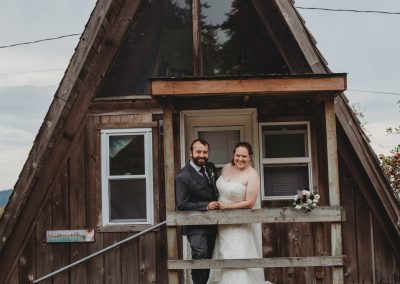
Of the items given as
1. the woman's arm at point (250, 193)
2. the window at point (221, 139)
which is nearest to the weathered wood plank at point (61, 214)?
the window at point (221, 139)

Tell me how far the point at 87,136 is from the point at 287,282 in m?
3.46

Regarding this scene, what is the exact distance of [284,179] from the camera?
8039 mm

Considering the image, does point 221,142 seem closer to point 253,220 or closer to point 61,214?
point 253,220

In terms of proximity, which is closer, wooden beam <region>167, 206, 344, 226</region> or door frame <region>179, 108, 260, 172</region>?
wooden beam <region>167, 206, 344, 226</region>

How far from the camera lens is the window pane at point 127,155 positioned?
8.07 m

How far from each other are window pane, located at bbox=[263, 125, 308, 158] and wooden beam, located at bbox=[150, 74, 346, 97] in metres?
1.51

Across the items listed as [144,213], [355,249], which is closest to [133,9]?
[144,213]

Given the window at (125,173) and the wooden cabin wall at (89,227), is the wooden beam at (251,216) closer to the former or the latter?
the wooden cabin wall at (89,227)

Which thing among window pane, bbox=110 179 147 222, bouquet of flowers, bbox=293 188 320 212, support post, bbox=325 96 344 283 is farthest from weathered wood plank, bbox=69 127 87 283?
Answer: support post, bbox=325 96 344 283

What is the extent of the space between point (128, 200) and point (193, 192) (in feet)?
5.76

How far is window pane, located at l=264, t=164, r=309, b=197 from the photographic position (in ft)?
26.3

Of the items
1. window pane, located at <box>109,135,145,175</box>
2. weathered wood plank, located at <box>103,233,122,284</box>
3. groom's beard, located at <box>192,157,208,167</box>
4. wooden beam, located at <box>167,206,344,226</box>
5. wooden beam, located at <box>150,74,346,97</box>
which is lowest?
weathered wood plank, located at <box>103,233,122,284</box>

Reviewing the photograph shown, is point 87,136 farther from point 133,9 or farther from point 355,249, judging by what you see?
point 355,249

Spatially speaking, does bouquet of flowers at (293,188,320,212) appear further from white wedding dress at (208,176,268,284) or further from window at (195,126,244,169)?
window at (195,126,244,169)
